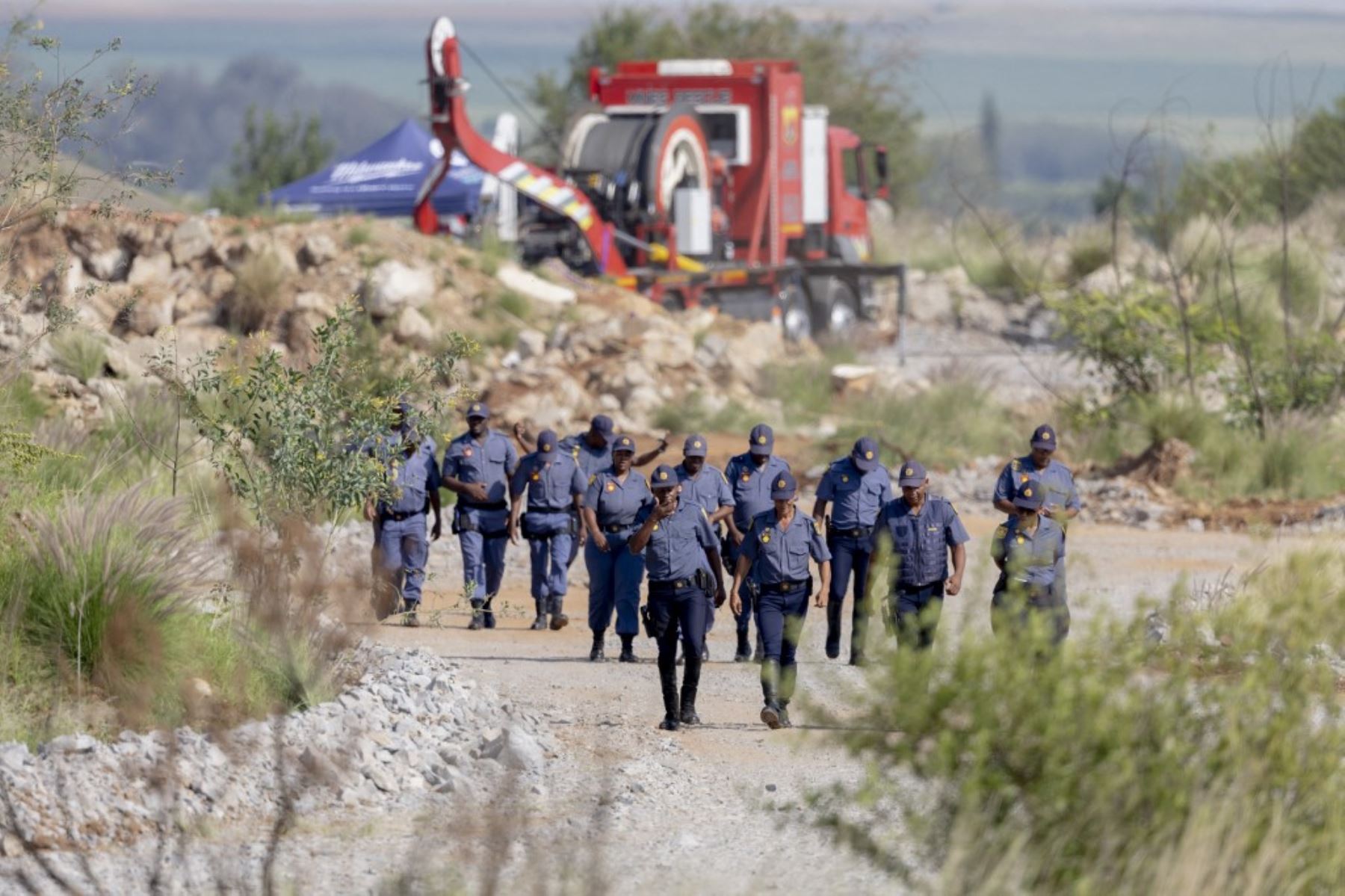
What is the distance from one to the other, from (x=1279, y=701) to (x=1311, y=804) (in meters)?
0.88

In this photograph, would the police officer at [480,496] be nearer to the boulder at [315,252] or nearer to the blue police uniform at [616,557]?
the blue police uniform at [616,557]

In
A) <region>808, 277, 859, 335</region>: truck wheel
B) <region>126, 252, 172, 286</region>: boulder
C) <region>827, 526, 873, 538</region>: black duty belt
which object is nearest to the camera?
<region>827, 526, 873, 538</region>: black duty belt

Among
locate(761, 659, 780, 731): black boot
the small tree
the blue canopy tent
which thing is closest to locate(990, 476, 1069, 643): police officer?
locate(761, 659, 780, 731): black boot

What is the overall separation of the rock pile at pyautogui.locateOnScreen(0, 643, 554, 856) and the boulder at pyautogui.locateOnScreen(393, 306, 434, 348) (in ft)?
42.1

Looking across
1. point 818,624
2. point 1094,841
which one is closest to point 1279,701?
point 1094,841

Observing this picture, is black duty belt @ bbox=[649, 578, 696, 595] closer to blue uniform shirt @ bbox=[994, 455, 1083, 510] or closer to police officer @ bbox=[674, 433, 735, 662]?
police officer @ bbox=[674, 433, 735, 662]

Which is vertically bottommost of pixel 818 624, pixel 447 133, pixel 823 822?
pixel 818 624

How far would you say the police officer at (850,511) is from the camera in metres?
13.6

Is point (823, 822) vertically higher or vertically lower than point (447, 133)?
lower

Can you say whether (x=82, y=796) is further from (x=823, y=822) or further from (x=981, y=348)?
(x=981, y=348)

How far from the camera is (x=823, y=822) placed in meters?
7.28

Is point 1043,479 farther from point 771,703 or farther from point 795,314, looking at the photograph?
point 795,314

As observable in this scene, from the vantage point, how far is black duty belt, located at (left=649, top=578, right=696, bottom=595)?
11.7m

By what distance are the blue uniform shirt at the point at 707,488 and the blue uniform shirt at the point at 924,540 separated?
4.78 ft
